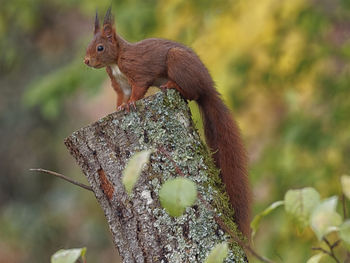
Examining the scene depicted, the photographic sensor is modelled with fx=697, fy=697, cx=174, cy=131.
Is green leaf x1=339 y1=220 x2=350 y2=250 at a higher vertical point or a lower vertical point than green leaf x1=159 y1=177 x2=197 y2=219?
lower

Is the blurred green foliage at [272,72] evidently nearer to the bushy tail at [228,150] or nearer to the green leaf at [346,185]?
the bushy tail at [228,150]

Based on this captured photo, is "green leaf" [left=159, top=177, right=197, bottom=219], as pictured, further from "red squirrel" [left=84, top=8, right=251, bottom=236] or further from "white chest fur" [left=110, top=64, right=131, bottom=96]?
"white chest fur" [left=110, top=64, right=131, bottom=96]

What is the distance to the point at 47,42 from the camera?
824 centimetres

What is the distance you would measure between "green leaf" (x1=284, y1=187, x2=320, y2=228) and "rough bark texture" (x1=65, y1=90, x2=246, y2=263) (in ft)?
1.71

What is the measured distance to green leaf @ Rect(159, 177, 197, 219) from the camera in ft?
4.17

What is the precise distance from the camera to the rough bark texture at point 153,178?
1826mm

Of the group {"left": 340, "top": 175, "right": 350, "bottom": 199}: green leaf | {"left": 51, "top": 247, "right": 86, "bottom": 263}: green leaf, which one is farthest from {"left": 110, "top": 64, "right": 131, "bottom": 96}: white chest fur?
{"left": 340, "top": 175, "right": 350, "bottom": 199}: green leaf

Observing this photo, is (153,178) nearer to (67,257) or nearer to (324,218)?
(67,257)

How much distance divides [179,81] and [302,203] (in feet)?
3.43

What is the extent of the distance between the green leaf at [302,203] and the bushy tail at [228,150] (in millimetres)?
773

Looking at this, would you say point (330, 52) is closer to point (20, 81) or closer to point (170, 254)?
point (170, 254)

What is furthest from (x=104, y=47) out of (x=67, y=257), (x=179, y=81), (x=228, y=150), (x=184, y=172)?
(x=67, y=257)

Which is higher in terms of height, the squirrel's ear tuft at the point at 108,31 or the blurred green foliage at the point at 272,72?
the squirrel's ear tuft at the point at 108,31

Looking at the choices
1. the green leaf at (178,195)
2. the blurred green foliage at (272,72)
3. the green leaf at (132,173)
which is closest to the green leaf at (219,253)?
the green leaf at (178,195)
